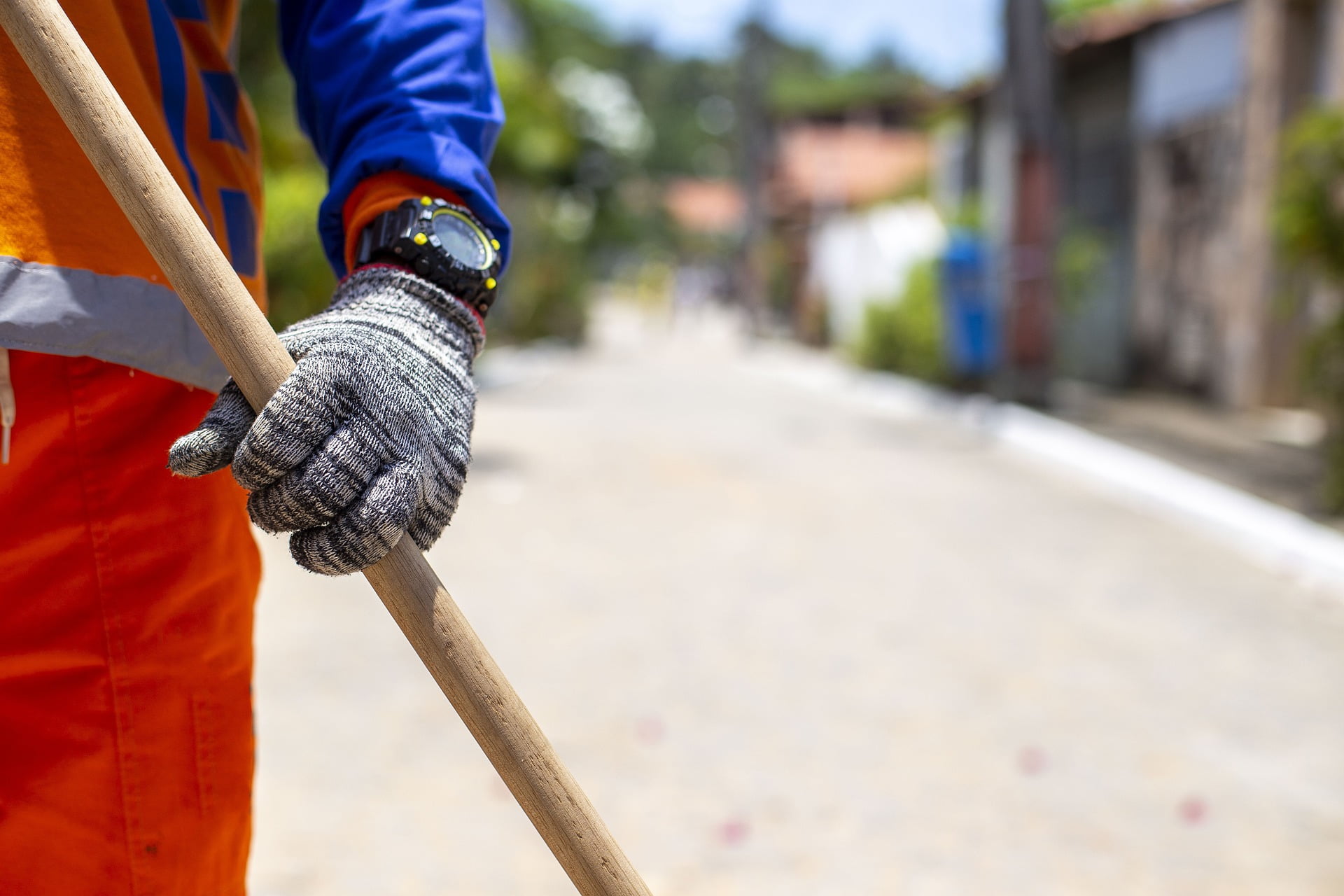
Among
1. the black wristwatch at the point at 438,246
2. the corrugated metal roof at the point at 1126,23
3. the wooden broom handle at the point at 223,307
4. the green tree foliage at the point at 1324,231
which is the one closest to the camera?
the wooden broom handle at the point at 223,307

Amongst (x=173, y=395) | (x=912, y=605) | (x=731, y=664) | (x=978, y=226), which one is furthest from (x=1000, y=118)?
(x=173, y=395)

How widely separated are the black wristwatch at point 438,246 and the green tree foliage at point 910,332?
1171 cm

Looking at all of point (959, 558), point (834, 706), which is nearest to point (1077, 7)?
point (959, 558)

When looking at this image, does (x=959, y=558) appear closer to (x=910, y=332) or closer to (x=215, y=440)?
(x=215, y=440)

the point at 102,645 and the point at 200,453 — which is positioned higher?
the point at 200,453

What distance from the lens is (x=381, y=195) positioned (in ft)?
4.29

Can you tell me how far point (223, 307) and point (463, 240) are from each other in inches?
12.8

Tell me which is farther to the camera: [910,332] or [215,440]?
[910,332]

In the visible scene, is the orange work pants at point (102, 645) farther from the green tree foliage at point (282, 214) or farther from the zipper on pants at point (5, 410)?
the green tree foliage at point (282, 214)

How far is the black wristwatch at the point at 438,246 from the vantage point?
1.27 meters

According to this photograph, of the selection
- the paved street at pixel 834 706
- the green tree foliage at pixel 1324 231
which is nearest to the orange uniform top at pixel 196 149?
the paved street at pixel 834 706

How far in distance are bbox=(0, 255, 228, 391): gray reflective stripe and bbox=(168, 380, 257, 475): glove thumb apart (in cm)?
15

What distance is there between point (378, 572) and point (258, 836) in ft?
6.77

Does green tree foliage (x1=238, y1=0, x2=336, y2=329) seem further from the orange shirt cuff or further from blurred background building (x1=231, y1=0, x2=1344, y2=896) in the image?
the orange shirt cuff
